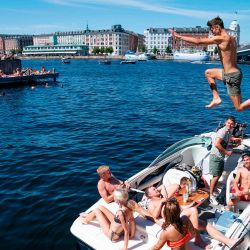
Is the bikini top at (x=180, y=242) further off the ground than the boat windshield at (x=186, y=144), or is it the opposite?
the boat windshield at (x=186, y=144)

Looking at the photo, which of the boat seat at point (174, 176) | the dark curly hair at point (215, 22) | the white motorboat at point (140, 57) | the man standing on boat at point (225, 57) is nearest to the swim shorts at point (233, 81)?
the man standing on boat at point (225, 57)

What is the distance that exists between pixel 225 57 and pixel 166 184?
445cm

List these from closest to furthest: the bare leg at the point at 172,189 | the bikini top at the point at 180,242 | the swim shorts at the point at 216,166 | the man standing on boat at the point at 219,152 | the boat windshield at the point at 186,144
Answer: the bikini top at the point at 180,242 < the bare leg at the point at 172,189 < the man standing on boat at the point at 219,152 < the swim shorts at the point at 216,166 < the boat windshield at the point at 186,144

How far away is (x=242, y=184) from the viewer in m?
9.44

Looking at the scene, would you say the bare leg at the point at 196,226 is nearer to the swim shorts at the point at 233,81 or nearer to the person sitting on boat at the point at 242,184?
the person sitting on boat at the point at 242,184

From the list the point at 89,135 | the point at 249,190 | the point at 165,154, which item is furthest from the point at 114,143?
the point at 249,190

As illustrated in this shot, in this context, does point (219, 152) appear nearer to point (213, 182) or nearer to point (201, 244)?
point (213, 182)

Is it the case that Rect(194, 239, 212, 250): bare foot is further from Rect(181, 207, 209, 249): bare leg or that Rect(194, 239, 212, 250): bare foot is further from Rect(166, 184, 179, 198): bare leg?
Rect(166, 184, 179, 198): bare leg

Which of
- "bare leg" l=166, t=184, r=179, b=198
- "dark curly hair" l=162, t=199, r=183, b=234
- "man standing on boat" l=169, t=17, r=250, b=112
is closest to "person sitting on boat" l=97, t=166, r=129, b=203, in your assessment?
"bare leg" l=166, t=184, r=179, b=198

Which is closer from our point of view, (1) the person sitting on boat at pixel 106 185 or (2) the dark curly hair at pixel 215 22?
(2) the dark curly hair at pixel 215 22

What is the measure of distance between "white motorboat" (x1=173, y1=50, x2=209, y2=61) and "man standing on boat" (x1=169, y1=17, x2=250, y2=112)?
168m

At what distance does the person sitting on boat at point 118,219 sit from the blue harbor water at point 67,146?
2789 millimetres

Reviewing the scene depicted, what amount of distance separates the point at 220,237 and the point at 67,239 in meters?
5.32

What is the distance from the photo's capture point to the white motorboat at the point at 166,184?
7863 mm
